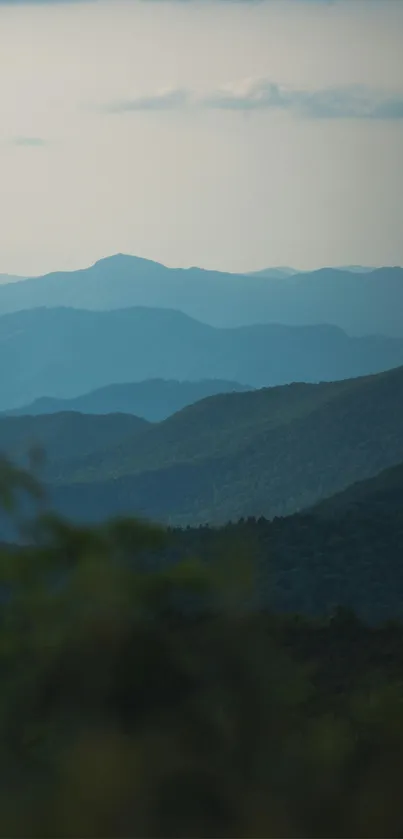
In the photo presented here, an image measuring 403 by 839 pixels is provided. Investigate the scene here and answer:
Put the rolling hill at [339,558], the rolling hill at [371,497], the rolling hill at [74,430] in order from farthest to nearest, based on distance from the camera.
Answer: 1. the rolling hill at [74,430]
2. the rolling hill at [371,497]
3. the rolling hill at [339,558]

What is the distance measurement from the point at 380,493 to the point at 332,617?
63.6ft

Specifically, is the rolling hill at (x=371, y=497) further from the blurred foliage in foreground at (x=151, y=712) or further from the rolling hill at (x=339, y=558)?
the blurred foliage in foreground at (x=151, y=712)

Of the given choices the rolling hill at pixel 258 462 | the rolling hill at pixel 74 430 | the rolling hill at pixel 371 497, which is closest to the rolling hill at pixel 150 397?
the rolling hill at pixel 74 430

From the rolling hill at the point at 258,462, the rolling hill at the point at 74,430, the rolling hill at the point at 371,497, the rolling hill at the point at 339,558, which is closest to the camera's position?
the rolling hill at the point at 339,558

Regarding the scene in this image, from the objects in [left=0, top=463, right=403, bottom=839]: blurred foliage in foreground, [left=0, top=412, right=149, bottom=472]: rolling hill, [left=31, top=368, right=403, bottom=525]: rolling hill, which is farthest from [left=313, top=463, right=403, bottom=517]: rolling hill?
[left=0, top=412, right=149, bottom=472]: rolling hill

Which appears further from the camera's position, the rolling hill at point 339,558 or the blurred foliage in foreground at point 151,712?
the rolling hill at point 339,558

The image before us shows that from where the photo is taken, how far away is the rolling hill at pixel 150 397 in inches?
6703

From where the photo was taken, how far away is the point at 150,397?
174000mm

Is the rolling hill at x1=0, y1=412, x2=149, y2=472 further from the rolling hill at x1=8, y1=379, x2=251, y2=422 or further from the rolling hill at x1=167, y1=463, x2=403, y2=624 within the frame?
the rolling hill at x1=8, y1=379, x2=251, y2=422

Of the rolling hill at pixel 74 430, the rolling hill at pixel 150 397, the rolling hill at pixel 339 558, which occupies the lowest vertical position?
the rolling hill at pixel 339 558

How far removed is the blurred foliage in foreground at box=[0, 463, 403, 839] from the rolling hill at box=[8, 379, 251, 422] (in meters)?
165

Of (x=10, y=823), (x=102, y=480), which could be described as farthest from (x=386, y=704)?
(x=102, y=480)

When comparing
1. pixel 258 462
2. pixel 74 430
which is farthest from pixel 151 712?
pixel 74 430

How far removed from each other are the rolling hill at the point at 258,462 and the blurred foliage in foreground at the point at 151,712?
1801 inches
